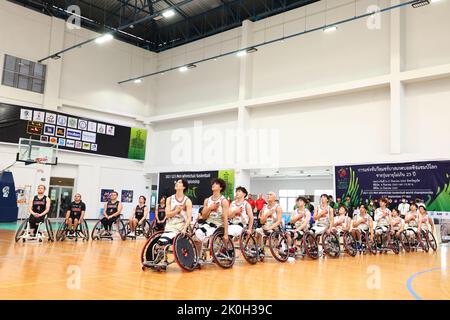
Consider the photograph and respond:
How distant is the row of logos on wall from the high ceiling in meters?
3.67

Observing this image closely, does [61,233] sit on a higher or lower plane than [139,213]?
lower

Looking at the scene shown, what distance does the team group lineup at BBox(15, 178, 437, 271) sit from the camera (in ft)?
14.3

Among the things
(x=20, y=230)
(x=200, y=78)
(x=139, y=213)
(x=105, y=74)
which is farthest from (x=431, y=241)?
(x=105, y=74)

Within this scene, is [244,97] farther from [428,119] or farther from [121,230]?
[121,230]

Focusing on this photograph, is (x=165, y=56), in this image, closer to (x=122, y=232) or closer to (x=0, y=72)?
(x=0, y=72)

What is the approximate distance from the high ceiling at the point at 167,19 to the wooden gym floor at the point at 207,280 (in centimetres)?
1005

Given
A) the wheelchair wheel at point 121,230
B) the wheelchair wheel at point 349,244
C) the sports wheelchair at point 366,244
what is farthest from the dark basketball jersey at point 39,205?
the sports wheelchair at point 366,244

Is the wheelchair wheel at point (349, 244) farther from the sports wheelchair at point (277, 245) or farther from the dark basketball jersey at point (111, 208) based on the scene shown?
the dark basketball jersey at point (111, 208)

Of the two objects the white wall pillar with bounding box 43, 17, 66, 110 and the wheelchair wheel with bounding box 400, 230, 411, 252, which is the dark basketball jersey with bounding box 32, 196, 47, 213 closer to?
the wheelchair wheel with bounding box 400, 230, 411, 252

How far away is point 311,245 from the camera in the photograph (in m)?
6.20

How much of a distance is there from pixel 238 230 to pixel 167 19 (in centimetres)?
1318
